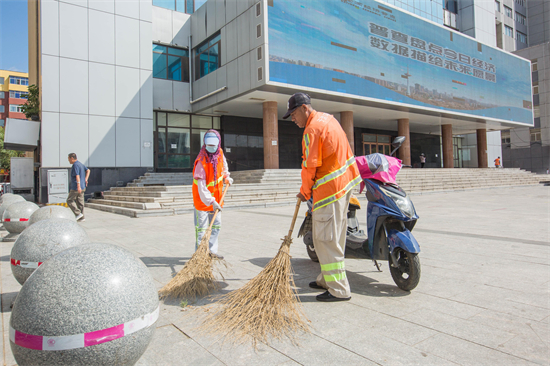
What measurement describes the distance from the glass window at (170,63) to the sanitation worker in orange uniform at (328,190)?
21.9 metres

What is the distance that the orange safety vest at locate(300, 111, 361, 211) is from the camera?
3260mm

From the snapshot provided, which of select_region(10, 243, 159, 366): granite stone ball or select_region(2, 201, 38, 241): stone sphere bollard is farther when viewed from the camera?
select_region(2, 201, 38, 241): stone sphere bollard

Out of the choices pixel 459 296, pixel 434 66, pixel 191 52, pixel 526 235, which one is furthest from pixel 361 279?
pixel 434 66

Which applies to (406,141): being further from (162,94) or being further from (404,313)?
(404,313)

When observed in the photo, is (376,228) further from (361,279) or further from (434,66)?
(434,66)

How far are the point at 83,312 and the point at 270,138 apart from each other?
63.7 ft

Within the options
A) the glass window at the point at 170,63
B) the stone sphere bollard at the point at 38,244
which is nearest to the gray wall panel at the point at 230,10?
the glass window at the point at 170,63

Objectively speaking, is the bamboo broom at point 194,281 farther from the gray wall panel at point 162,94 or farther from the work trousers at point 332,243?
the gray wall panel at point 162,94

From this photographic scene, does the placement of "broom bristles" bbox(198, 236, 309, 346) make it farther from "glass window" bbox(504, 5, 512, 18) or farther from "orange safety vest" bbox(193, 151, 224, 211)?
"glass window" bbox(504, 5, 512, 18)

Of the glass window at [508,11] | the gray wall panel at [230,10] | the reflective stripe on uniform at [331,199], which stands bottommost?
the reflective stripe on uniform at [331,199]

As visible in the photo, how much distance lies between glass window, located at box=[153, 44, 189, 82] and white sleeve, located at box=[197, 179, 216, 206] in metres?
20.4

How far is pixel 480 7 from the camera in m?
37.0

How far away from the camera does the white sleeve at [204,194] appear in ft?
14.9

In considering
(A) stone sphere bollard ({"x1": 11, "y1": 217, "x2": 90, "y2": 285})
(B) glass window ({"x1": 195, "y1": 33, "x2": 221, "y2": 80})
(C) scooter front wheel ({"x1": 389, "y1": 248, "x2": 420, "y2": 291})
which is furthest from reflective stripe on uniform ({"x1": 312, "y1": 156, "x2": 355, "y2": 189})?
(B) glass window ({"x1": 195, "y1": 33, "x2": 221, "y2": 80})
